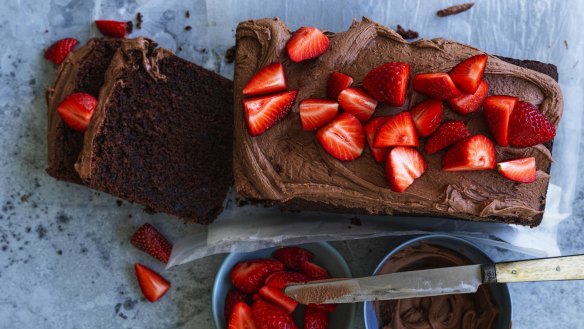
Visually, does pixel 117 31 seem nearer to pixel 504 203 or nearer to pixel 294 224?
pixel 294 224

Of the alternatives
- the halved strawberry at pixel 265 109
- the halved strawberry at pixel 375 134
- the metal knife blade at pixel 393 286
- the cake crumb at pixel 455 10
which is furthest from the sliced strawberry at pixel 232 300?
the cake crumb at pixel 455 10

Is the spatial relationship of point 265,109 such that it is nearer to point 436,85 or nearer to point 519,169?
point 436,85

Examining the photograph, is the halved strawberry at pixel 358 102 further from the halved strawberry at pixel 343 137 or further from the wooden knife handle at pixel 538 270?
the wooden knife handle at pixel 538 270

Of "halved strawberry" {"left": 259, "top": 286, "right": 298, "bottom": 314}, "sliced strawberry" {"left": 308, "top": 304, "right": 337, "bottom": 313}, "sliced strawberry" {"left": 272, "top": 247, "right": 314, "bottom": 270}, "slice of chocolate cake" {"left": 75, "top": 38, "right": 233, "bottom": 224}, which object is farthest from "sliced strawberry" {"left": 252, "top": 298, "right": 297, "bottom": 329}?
"slice of chocolate cake" {"left": 75, "top": 38, "right": 233, "bottom": 224}

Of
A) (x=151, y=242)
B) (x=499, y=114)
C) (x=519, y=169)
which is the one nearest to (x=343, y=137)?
(x=499, y=114)

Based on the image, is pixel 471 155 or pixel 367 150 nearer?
pixel 471 155

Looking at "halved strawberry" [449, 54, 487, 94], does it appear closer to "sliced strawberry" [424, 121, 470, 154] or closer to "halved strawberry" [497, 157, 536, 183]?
"sliced strawberry" [424, 121, 470, 154]
